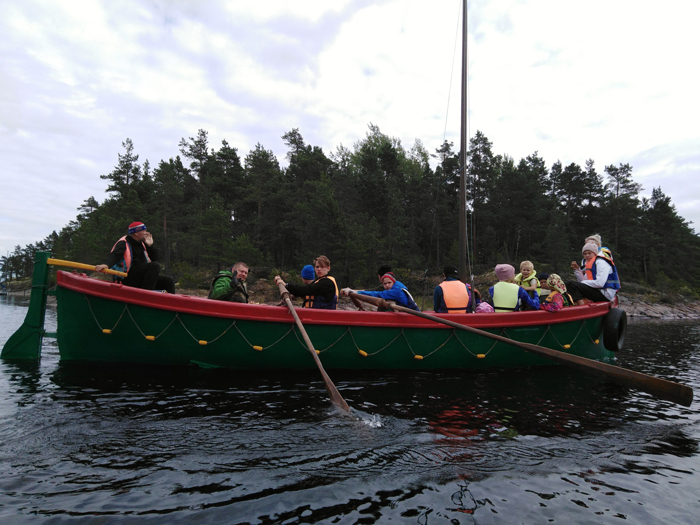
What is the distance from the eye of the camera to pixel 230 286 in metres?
6.43

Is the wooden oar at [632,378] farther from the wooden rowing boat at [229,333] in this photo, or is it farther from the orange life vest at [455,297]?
the orange life vest at [455,297]

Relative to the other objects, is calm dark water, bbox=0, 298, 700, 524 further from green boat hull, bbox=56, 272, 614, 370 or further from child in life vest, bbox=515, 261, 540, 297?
child in life vest, bbox=515, 261, 540, 297

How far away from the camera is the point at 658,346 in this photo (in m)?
11.7

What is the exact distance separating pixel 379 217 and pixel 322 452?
2961cm

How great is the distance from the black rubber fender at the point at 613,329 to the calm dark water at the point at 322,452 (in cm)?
242

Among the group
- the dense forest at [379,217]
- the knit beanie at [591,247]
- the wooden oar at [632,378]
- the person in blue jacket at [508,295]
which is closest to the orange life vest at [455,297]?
the person in blue jacket at [508,295]

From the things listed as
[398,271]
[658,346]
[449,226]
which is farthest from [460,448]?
[449,226]

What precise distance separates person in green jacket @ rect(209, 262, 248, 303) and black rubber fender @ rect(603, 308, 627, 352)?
7095 millimetres

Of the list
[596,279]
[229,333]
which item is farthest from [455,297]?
[229,333]

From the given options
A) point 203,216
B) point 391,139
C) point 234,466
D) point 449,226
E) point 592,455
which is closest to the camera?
point 234,466

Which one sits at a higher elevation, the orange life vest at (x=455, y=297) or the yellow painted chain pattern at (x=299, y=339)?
the orange life vest at (x=455, y=297)

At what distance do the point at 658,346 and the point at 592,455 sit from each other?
10.6 metres

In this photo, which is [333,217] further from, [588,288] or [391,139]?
[391,139]

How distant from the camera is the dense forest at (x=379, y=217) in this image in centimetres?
2972
